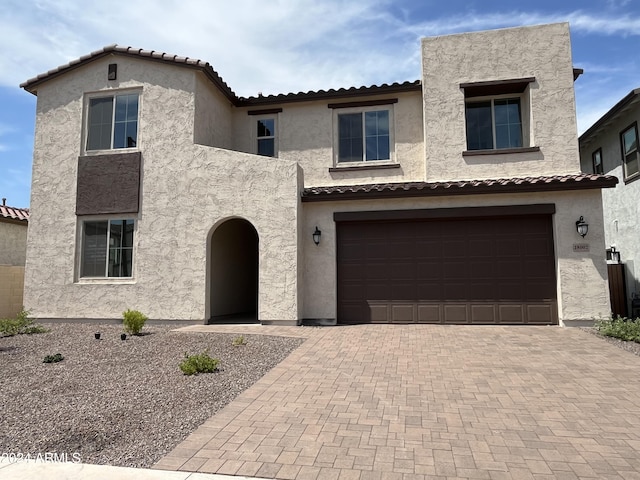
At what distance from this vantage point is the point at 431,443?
4.30 meters

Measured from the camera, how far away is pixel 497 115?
1327 cm

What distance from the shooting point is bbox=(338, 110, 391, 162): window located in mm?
13820

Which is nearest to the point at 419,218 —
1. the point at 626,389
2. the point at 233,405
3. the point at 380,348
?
the point at 380,348

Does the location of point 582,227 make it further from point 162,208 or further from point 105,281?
point 105,281

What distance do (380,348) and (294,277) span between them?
11.5 ft

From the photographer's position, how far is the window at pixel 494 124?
13.0 m

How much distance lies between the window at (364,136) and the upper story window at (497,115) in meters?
2.50

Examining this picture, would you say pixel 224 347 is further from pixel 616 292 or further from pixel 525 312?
pixel 616 292

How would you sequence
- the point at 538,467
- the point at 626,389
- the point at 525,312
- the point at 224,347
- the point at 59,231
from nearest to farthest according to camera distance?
the point at 538,467 → the point at 626,389 → the point at 224,347 → the point at 525,312 → the point at 59,231

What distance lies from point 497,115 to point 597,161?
6.26 m

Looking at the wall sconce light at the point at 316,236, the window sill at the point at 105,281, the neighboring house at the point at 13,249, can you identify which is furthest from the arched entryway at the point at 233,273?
the neighboring house at the point at 13,249

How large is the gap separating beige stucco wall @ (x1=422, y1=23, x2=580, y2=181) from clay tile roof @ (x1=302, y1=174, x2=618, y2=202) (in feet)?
2.47

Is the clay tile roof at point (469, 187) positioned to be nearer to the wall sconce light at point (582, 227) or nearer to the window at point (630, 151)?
the wall sconce light at point (582, 227)

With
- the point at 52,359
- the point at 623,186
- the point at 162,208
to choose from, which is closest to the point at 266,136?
the point at 162,208
